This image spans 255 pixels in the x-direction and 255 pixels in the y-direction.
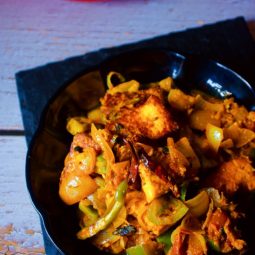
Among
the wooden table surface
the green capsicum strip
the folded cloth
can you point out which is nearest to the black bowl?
the green capsicum strip

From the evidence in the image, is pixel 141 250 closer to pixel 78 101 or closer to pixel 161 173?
pixel 161 173

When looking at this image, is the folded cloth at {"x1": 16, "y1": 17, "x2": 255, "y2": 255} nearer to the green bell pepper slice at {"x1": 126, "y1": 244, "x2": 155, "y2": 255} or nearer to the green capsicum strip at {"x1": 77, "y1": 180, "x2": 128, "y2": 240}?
the green capsicum strip at {"x1": 77, "y1": 180, "x2": 128, "y2": 240}

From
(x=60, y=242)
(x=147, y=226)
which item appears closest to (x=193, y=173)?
(x=147, y=226)

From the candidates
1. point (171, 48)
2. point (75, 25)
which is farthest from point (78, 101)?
point (75, 25)

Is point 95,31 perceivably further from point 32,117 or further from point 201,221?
point 201,221

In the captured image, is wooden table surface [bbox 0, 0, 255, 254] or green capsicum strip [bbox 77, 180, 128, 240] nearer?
green capsicum strip [bbox 77, 180, 128, 240]

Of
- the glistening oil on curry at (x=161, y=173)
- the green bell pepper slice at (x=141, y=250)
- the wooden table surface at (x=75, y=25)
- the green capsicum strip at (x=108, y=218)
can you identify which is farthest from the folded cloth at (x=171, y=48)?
the green bell pepper slice at (x=141, y=250)
